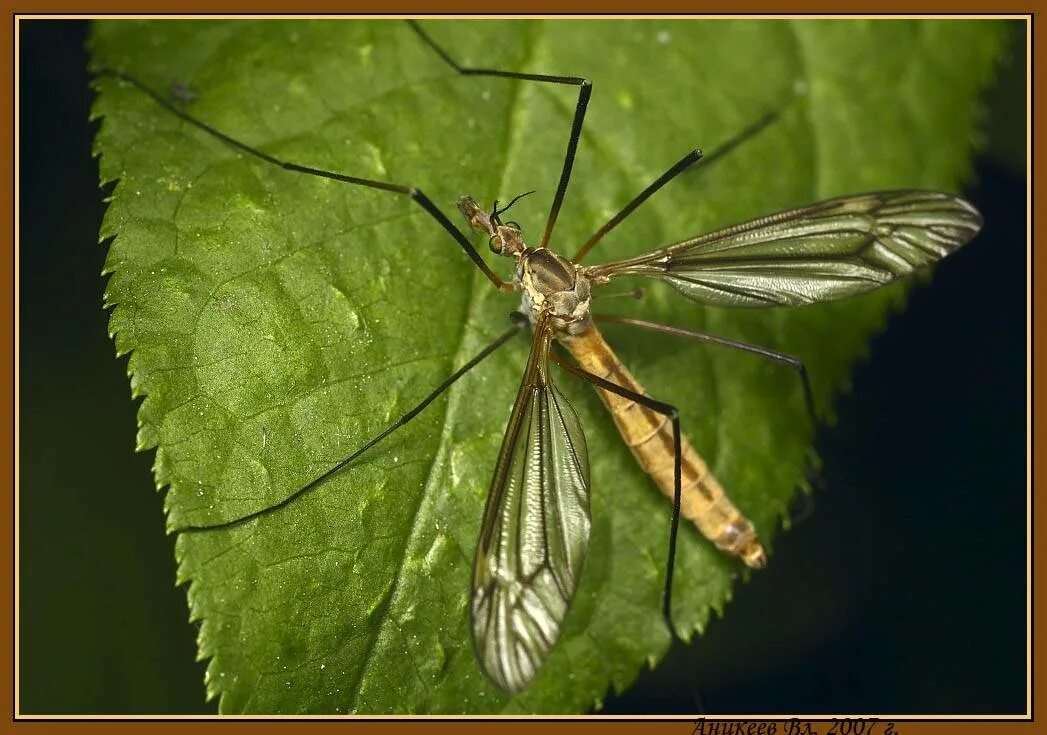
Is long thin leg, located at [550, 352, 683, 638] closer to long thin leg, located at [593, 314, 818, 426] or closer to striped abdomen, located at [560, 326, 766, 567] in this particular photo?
striped abdomen, located at [560, 326, 766, 567]

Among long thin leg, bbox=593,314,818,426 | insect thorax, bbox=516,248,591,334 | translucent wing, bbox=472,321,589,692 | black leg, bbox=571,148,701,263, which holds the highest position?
black leg, bbox=571,148,701,263

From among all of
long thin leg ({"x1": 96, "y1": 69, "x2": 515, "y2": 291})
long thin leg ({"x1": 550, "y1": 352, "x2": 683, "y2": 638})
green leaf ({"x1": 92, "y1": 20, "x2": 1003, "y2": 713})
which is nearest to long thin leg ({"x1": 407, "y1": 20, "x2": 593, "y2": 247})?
green leaf ({"x1": 92, "y1": 20, "x2": 1003, "y2": 713})

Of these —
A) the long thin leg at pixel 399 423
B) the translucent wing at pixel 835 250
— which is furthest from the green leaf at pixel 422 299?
the translucent wing at pixel 835 250

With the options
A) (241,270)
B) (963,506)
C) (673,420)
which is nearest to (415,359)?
(241,270)

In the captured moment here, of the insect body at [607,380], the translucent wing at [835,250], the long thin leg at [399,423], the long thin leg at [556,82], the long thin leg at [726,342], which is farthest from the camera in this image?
the translucent wing at [835,250]

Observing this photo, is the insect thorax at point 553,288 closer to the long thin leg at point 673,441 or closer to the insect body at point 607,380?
the insect body at point 607,380
